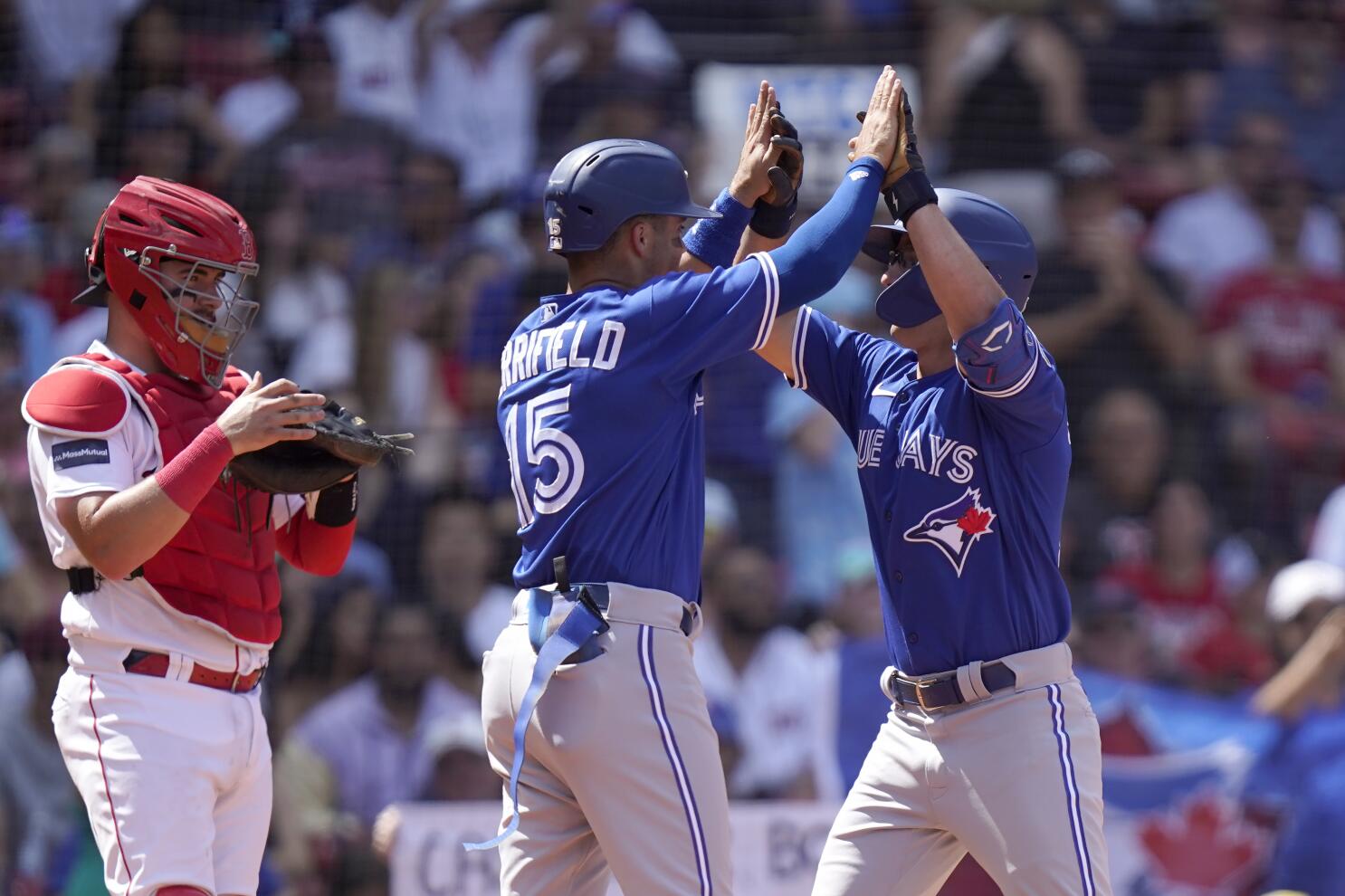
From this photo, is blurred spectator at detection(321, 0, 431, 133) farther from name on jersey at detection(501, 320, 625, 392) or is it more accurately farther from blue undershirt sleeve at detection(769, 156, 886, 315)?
blue undershirt sleeve at detection(769, 156, 886, 315)

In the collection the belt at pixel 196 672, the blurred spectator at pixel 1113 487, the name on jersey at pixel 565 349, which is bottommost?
the blurred spectator at pixel 1113 487

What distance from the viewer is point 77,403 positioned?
3.94m

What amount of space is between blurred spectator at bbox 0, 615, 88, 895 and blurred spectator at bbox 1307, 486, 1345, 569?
5.55 m

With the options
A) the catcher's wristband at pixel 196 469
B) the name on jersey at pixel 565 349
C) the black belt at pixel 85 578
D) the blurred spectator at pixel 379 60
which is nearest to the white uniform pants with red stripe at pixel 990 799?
the name on jersey at pixel 565 349

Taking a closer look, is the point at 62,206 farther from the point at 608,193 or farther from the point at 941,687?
the point at 941,687

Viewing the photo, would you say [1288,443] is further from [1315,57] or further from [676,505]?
[676,505]

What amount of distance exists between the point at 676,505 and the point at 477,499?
4.55 meters

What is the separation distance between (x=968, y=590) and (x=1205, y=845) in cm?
354

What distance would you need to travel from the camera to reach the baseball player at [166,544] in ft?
12.5

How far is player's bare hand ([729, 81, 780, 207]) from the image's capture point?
4090 mm

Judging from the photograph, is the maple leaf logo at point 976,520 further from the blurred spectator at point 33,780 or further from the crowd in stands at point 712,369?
the blurred spectator at point 33,780

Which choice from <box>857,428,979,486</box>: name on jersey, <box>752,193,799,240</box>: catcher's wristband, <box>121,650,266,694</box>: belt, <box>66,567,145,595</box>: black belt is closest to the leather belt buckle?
<box>857,428,979,486</box>: name on jersey

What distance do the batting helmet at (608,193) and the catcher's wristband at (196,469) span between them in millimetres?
860

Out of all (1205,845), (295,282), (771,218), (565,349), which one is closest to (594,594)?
(565,349)
